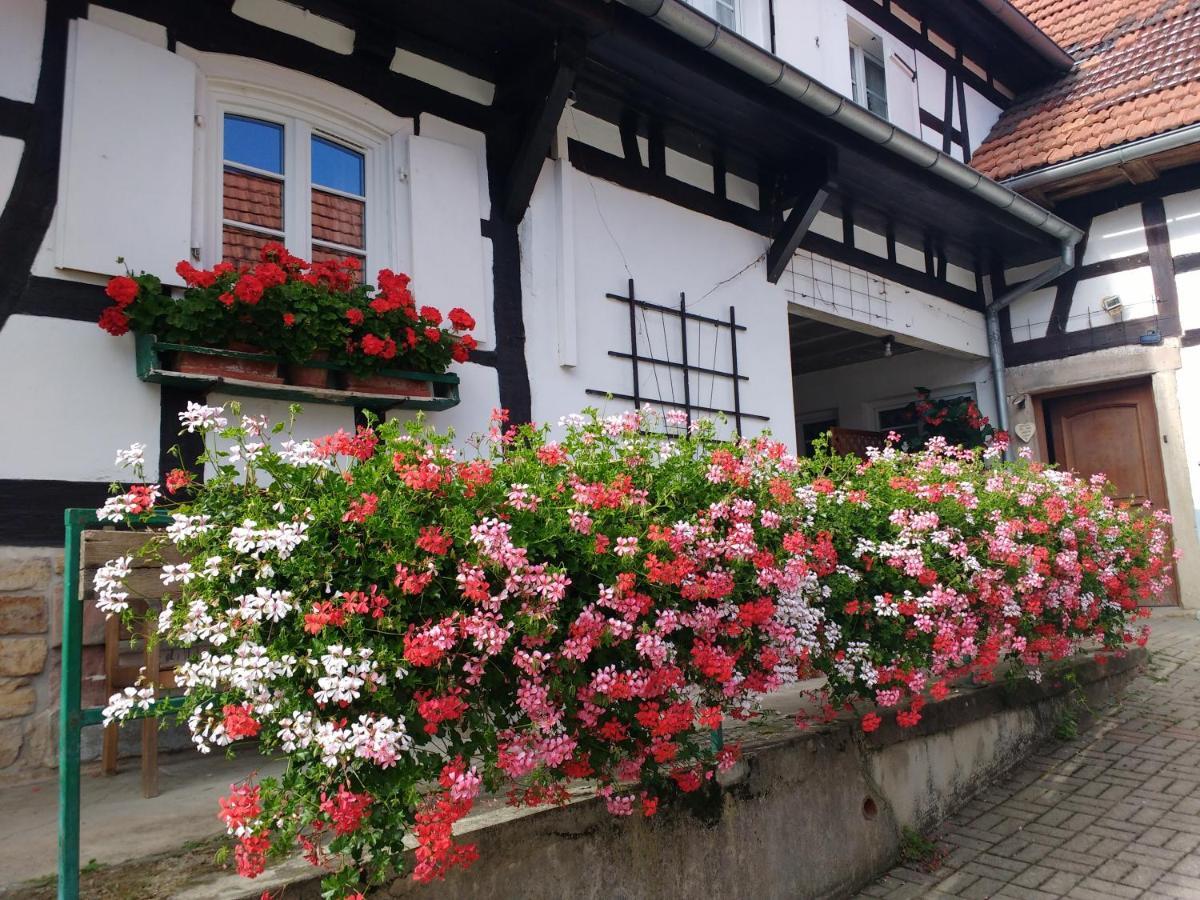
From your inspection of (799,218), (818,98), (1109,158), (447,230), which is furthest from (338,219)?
(1109,158)

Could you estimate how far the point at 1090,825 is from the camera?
359 centimetres

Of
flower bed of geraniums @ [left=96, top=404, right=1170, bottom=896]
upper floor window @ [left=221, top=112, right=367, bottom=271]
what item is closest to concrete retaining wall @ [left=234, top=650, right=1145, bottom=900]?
flower bed of geraniums @ [left=96, top=404, right=1170, bottom=896]

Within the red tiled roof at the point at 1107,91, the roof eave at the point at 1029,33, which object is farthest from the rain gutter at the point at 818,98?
the roof eave at the point at 1029,33

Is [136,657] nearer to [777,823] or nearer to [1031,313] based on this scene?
[777,823]

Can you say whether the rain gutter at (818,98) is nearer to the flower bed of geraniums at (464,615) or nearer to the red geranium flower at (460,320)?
the red geranium flower at (460,320)

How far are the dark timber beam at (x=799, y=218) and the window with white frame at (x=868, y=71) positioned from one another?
2.28m

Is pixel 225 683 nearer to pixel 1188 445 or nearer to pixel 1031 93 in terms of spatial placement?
pixel 1188 445

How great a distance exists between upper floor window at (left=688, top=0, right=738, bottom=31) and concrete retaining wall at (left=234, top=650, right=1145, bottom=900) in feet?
16.7

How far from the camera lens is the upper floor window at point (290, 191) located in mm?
4066

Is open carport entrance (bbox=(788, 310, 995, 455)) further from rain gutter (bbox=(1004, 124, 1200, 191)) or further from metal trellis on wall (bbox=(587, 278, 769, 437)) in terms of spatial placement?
metal trellis on wall (bbox=(587, 278, 769, 437))

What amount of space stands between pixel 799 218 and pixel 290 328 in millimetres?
3846

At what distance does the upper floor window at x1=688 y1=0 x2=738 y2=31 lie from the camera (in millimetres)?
6598

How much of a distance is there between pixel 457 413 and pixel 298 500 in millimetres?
2599

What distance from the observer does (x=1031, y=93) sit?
959 cm
